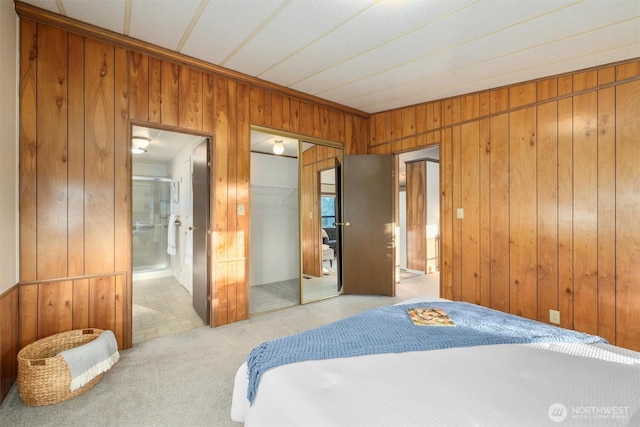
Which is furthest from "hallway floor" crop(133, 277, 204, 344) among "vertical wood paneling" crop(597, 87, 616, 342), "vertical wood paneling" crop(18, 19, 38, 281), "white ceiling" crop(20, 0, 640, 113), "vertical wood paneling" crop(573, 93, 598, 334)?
"vertical wood paneling" crop(597, 87, 616, 342)

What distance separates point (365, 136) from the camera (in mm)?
4441

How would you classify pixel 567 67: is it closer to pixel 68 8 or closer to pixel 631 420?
pixel 631 420

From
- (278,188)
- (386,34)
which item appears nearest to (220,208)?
(278,188)

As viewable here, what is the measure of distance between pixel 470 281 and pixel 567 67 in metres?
2.30

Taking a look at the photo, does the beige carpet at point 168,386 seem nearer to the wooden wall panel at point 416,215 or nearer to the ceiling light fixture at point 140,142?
the ceiling light fixture at point 140,142

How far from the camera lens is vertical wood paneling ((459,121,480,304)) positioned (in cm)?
335

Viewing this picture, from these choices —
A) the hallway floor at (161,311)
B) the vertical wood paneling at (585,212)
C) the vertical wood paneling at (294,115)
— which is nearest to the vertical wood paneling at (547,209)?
the vertical wood paneling at (585,212)

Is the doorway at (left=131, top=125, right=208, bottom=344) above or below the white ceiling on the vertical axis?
below

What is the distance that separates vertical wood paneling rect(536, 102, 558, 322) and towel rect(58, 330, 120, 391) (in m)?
3.76

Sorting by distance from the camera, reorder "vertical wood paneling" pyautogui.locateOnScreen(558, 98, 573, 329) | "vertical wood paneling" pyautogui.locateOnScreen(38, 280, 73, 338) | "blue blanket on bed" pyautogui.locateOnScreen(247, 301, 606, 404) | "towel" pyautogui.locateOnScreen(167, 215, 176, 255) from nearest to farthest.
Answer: "blue blanket on bed" pyautogui.locateOnScreen(247, 301, 606, 404) → "vertical wood paneling" pyautogui.locateOnScreen(38, 280, 73, 338) → "vertical wood paneling" pyautogui.locateOnScreen(558, 98, 573, 329) → "towel" pyautogui.locateOnScreen(167, 215, 176, 255)

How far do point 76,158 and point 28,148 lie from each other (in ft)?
0.89

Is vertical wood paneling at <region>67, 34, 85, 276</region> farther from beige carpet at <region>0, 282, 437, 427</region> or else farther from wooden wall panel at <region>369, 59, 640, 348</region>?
wooden wall panel at <region>369, 59, 640, 348</region>

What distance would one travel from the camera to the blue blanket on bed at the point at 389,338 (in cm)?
127

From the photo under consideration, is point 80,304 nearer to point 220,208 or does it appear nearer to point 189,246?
point 220,208
